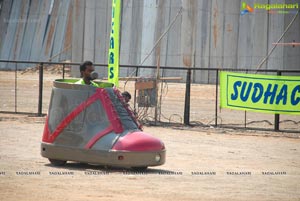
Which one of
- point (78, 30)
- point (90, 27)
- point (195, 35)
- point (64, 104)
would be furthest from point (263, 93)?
point (78, 30)

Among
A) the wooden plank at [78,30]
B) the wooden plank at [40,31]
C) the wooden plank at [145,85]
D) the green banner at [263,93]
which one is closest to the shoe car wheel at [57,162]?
the green banner at [263,93]

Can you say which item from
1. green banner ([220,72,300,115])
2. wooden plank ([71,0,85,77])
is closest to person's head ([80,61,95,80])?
green banner ([220,72,300,115])

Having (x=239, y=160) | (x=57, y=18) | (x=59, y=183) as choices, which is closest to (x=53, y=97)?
(x=59, y=183)

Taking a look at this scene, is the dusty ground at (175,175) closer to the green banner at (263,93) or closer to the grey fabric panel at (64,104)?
the grey fabric panel at (64,104)

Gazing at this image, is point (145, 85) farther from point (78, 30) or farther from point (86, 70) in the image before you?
point (78, 30)

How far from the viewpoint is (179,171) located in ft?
40.1

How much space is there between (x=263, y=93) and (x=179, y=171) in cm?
817

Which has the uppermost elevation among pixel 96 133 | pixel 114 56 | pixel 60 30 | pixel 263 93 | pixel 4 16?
pixel 4 16

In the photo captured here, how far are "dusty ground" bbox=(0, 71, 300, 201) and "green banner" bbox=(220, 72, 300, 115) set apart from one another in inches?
25.9

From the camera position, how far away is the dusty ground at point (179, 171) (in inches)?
388

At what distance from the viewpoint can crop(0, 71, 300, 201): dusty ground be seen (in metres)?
9.87

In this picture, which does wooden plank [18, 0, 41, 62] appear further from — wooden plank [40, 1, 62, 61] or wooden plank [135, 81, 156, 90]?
wooden plank [135, 81, 156, 90]

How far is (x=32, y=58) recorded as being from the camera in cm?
4172

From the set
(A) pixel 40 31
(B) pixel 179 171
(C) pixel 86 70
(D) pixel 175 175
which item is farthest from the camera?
(A) pixel 40 31
